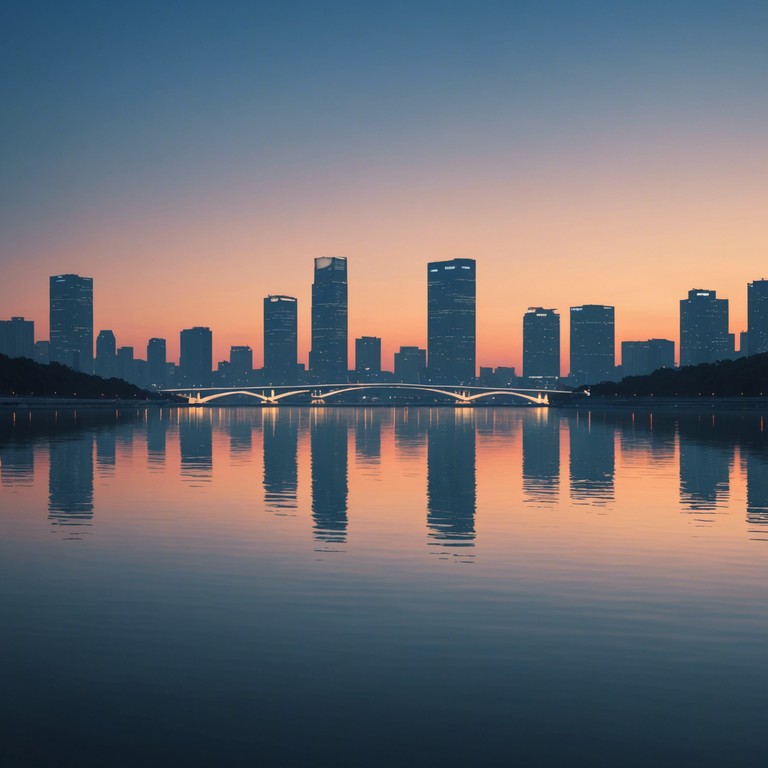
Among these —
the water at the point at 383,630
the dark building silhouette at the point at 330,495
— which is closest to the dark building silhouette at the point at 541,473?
the water at the point at 383,630

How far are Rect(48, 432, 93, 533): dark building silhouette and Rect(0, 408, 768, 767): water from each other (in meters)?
0.29

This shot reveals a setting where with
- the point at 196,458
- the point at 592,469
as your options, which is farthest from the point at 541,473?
the point at 196,458

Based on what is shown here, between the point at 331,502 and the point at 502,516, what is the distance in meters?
7.01

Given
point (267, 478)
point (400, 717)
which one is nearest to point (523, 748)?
point (400, 717)

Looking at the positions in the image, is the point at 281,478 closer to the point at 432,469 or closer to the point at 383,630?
the point at 432,469

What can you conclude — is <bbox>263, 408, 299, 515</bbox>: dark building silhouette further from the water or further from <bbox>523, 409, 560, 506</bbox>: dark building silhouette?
<bbox>523, 409, 560, 506</bbox>: dark building silhouette

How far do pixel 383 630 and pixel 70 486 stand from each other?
27.6 metres

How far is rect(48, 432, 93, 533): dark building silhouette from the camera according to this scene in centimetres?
3041

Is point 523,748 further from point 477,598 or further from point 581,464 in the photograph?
point 581,464

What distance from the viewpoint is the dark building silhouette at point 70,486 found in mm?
30409

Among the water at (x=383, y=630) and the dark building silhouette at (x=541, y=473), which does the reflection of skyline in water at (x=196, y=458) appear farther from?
the dark building silhouette at (x=541, y=473)

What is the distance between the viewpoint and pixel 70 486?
40000mm

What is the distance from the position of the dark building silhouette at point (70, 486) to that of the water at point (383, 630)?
29cm

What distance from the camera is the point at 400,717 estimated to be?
11.5 meters
